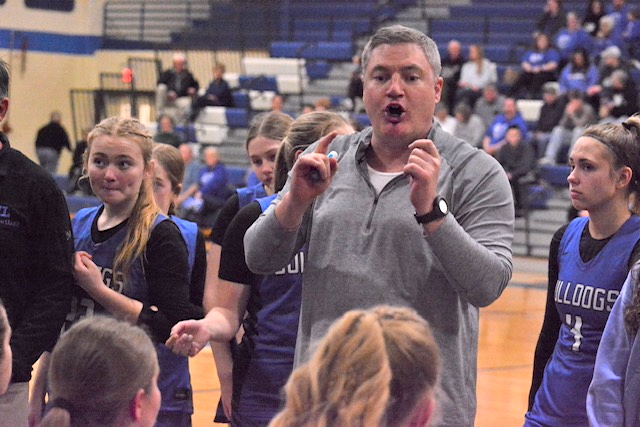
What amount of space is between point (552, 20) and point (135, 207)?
14960 millimetres

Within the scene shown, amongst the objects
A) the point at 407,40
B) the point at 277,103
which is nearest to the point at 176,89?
the point at 277,103

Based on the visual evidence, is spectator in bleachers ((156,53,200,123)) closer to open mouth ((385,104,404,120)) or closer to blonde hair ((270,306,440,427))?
open mouth ((385,104,404,120))

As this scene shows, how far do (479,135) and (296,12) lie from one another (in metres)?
7.46

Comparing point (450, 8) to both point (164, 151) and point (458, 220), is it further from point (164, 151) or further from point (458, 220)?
point (458, 220)

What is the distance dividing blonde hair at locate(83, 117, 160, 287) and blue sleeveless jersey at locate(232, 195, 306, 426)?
34 centimetres

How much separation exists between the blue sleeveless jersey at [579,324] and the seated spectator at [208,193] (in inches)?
473

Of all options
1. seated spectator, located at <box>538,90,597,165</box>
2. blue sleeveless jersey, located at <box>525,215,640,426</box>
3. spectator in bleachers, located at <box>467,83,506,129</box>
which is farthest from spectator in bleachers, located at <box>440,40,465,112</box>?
blue sleeveless jersey, located at <box>525,215,640,426</box>

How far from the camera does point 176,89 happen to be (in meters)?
19.8

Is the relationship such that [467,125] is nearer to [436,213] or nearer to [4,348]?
[436,213]

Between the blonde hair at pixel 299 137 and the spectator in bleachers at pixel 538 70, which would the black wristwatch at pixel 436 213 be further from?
the spectator in bleachers at pixel 538 70

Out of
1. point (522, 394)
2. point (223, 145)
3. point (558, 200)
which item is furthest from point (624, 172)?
point (223, 145)

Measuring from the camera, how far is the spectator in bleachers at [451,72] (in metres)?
16.4

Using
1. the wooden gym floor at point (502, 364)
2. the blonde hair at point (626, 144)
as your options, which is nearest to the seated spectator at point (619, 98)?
the wooden gym floor at point (502, 364)

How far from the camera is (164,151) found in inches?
161
